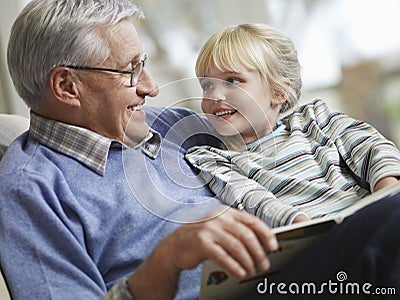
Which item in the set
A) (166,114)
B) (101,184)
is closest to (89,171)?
(101,184)

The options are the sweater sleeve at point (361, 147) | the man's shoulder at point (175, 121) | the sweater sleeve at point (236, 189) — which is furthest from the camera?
the man's shoulder at point (175, 121)

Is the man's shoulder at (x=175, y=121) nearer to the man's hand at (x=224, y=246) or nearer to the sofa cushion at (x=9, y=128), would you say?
the sofa cushion at (x=9, y=128)

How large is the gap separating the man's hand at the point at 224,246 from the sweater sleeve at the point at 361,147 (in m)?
0.53

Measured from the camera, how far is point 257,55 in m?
1.58

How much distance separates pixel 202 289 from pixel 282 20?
8.07 ft

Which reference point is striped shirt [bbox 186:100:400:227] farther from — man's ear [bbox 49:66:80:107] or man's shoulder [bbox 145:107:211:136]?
man's ear [bbox 49:66:80:107]

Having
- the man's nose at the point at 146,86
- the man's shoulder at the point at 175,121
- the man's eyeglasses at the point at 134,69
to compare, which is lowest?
the man's shoulder at the point at 175,121

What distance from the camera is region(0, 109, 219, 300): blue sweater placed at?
1.25 meters

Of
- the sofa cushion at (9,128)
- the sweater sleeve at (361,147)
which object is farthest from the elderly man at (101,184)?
the sweater sleeve at (361,147)

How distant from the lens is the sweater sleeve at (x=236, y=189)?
136 cm

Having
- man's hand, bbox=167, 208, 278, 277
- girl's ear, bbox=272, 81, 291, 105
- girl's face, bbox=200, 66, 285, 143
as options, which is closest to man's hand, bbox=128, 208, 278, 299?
man's hand, bbox=167, 208, 278, 277

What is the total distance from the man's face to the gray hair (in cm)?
2

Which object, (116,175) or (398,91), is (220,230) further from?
(398,91)

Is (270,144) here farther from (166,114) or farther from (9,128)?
(9,128)
